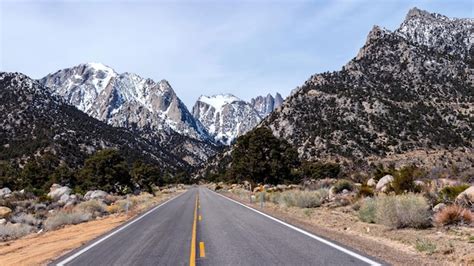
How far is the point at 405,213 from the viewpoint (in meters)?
15.1

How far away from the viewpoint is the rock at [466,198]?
17.4 metres

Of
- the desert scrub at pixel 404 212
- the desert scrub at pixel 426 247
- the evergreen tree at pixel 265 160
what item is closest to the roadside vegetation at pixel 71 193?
the evergreen tree at pixel 265 160

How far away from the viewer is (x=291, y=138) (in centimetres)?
10950

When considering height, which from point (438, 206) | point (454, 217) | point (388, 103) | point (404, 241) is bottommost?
point (404, 241)

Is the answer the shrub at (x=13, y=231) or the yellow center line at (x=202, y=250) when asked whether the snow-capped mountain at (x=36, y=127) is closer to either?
the shrub at (x=13, y=231)

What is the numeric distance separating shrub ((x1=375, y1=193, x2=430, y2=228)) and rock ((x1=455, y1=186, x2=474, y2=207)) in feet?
10.2

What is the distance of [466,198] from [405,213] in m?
4.52

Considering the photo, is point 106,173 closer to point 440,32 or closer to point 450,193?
point 450,193

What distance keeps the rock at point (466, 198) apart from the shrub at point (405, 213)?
10.2 ft

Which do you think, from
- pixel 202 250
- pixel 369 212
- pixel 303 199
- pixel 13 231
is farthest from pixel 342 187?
pixel 202 250

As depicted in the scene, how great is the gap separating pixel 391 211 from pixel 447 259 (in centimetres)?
582

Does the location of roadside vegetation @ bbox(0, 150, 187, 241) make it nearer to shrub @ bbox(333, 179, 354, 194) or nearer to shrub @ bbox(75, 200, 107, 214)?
shrub @ bbox(75, 200, 107, 214)

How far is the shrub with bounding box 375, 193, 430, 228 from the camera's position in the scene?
1487 cm

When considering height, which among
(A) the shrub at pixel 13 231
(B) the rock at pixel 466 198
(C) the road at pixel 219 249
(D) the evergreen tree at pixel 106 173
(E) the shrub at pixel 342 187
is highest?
(D) the evergreen tree at pixel 106 173
